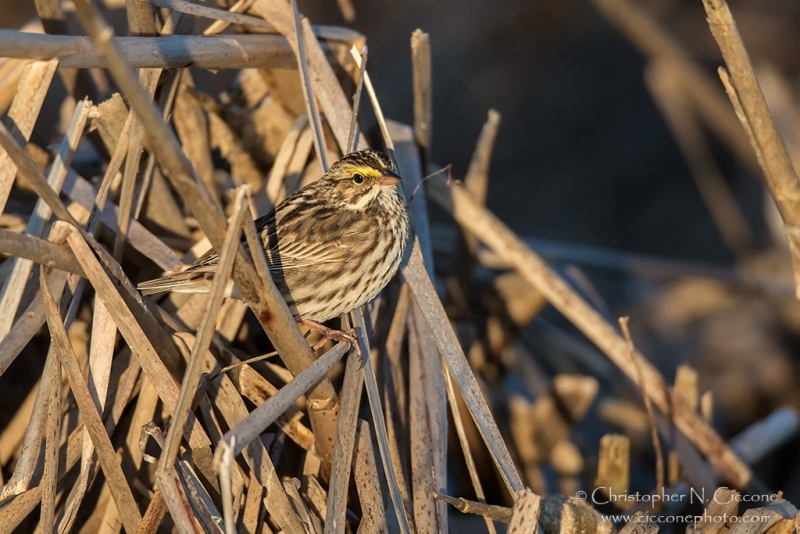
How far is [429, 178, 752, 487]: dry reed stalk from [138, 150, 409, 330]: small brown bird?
0.62 m

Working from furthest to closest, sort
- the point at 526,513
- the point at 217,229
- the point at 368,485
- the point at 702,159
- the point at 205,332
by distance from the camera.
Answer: the point at 702,159 < the point at 368,485 < the point at 526,513 < the point at 205,332 < the point at 217,229

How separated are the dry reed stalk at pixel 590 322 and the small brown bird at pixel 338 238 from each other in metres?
0.62

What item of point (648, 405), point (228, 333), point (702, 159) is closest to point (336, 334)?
point (228, 333)

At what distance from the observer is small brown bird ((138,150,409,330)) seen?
163 inches

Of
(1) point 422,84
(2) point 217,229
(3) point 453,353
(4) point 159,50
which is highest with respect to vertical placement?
(4) point 159,50

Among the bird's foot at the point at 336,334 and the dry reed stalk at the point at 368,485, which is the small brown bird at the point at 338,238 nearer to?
the bird's foot at the point at 336,334

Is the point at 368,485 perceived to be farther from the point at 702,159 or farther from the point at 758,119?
the point at 702,159

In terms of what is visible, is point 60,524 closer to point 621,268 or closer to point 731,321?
point 621,268

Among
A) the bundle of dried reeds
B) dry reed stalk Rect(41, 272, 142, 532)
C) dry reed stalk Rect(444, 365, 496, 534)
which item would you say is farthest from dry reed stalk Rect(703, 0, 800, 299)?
dry reed stalk Rect(41, 272, 142, 532)

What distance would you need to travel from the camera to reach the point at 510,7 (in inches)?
410

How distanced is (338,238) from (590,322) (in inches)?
56.9

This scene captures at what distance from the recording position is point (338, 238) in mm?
4359

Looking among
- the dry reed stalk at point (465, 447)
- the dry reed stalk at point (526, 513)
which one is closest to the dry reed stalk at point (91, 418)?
the dry reed stalk at point (465, 447)

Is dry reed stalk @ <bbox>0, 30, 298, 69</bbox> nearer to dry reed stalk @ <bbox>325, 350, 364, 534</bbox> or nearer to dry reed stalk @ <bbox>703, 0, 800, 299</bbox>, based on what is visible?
dry reed stalk @ <bbox>325, 350, 364, 534</bbox>
